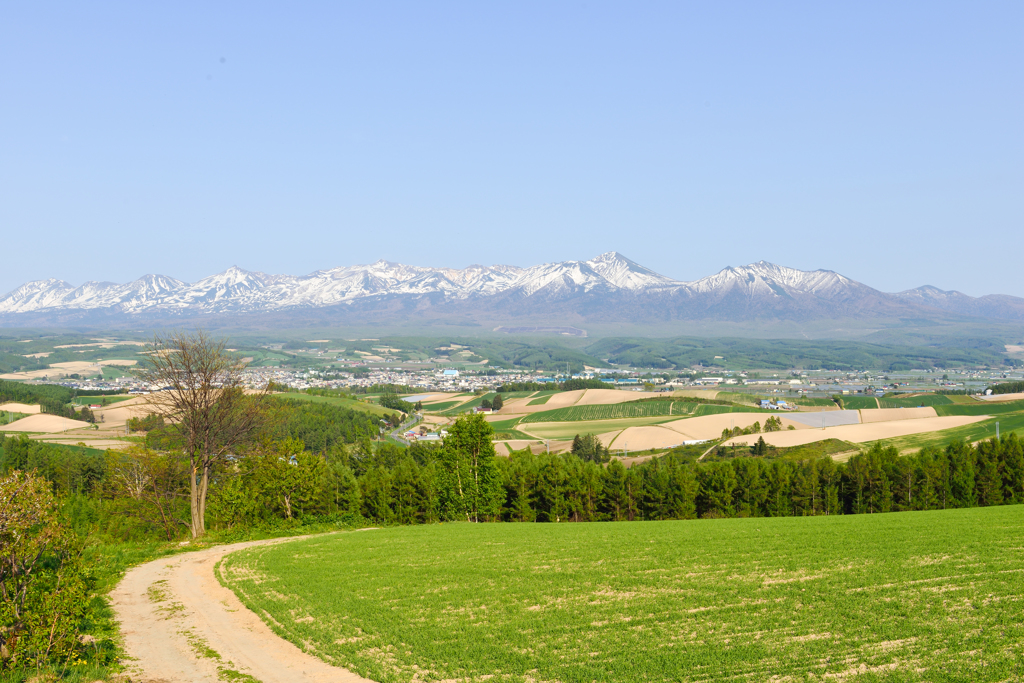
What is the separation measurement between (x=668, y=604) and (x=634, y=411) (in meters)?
115

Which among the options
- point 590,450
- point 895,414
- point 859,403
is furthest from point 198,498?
point 859,403

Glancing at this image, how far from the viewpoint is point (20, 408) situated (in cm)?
12750

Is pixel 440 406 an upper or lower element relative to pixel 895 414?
A: lower

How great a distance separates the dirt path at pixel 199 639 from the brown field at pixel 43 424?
102986 millimetres

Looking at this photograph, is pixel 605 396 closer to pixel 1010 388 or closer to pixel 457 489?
pixel 1010 388

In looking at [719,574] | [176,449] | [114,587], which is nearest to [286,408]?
[176,449]

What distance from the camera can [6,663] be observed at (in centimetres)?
1368

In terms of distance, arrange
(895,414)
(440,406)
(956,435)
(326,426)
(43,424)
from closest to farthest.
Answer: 1. (956,435)
2. (326,426)
3. (895,414)
4. (43,424)
5. (440,406)

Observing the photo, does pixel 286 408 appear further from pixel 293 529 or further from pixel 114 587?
pixel 114 587

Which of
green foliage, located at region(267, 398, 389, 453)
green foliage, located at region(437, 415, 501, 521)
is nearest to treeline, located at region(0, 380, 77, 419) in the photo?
green foliage, located at region(267, 398, 389, 453)

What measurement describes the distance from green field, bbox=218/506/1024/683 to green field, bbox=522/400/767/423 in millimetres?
97965

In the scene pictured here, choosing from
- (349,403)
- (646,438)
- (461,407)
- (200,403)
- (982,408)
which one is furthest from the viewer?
(461,407)

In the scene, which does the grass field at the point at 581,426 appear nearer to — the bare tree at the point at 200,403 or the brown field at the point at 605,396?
the brown field at the point at 605,396

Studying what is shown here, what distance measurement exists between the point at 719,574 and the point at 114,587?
65.4 feet
